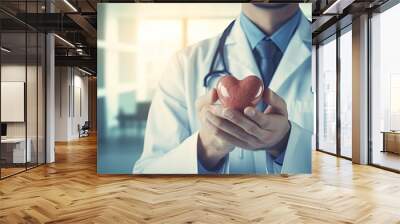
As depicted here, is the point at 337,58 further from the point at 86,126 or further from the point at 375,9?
the point at 86,126

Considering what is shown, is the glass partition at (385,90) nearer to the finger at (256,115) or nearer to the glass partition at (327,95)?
the glass partition at (327,95)

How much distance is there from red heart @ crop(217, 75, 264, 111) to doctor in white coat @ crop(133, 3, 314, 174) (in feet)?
0.31

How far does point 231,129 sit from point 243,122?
0.23 metres

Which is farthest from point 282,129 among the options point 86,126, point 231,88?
point 86,126

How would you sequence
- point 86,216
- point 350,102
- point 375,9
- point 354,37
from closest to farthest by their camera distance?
point 86,216
point 375,9
point 354,37
point 350,102

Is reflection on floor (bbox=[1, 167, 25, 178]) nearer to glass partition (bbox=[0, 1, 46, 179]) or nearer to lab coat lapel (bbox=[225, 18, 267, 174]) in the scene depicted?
glass partition (bbox=[0, 1, 46, 179])

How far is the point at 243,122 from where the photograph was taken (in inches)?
241

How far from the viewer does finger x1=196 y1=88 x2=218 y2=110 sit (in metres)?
6.16

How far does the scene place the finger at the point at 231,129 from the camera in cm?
612

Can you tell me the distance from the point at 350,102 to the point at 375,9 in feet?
7.18

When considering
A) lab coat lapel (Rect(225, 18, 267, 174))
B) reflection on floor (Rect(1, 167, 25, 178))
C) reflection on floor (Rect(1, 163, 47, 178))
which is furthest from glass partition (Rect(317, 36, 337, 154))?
reflection on floor (Rect(1, 167, 25, 178))

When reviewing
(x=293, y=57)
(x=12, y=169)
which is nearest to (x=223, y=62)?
(x=293, y=57)

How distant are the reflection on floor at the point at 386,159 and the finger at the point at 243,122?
3102mm

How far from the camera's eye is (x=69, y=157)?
30.6ft
